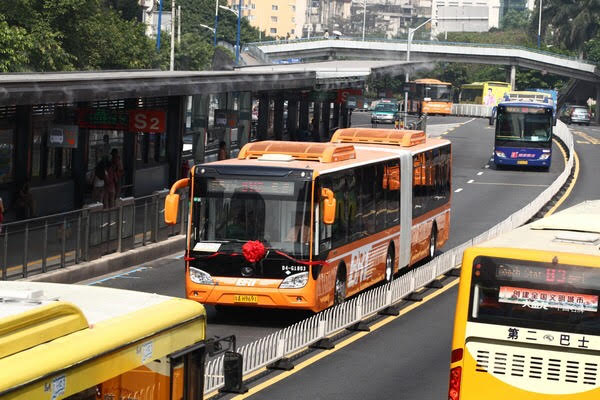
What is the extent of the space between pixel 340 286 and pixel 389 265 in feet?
12.4

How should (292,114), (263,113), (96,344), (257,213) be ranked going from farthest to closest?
(292,114) → (263,113) → (257,213) → (96,344)

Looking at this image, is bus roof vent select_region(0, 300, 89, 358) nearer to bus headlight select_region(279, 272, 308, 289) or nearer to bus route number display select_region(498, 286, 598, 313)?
bus route number display select_region(498, 286, 598, 313)

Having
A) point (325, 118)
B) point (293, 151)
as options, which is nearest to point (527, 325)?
point (293, 151)

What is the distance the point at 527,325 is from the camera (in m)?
12.7

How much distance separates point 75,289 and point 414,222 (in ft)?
59.7

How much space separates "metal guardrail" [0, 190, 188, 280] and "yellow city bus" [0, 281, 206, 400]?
1343cm

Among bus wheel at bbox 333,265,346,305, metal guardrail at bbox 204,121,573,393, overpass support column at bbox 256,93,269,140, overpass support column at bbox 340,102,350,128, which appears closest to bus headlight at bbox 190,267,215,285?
metal guardrail at bbox 204,121,573,393

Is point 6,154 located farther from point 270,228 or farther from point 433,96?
point 433,96

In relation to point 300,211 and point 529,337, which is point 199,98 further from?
point 529,337

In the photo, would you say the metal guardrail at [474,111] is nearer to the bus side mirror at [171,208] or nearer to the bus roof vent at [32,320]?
the bus side mirror at [171,208]

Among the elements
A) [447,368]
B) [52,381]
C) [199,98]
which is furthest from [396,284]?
[199,98]

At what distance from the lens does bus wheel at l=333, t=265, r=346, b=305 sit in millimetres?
21828

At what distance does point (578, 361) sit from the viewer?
12.5 m

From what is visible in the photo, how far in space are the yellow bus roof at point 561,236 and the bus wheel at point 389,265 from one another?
9576mm
